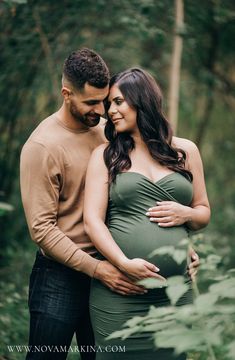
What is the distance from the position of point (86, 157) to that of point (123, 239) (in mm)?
492

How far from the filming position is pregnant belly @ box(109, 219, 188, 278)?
10.8 feet

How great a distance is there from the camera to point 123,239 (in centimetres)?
330

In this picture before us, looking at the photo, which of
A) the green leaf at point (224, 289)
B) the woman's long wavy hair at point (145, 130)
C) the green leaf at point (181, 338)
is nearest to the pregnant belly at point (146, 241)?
the woman's long wavy hair at point (145, 130)

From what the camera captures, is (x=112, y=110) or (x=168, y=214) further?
(x=112, y=110)

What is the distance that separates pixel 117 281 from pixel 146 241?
250 millimetres

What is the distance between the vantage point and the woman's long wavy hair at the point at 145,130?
343 cm

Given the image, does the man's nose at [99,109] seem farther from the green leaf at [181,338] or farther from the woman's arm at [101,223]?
the green leaf at [181,338]

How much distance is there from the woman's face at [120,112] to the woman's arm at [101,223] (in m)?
0.21

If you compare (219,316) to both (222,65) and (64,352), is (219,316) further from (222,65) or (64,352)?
(222,65)

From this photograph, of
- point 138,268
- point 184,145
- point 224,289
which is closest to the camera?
point 224,289

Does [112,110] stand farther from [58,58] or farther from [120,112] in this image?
[58,58]

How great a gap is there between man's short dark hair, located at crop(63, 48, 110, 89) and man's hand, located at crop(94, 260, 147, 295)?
95 cm

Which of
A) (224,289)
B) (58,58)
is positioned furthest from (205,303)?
(58,58)

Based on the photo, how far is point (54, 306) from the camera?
3.40m
